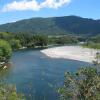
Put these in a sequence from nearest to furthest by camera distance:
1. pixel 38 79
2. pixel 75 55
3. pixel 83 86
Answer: pixel 83 86
pixel 38 79
pixel 75 55

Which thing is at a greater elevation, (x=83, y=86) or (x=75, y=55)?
(x=83, y=86)

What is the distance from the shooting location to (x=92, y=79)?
823cm

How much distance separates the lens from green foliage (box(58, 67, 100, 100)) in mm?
7969

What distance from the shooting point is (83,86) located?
809cm

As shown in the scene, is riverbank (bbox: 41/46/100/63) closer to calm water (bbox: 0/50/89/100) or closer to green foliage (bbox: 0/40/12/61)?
green foliage (bbox: 0/40/12/61)

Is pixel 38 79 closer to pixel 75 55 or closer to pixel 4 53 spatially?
pixel 4 53

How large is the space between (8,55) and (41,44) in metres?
81.5

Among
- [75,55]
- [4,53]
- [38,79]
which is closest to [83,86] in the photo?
[38,79]

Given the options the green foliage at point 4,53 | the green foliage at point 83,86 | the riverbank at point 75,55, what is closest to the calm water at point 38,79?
the green foliage at point 83,86

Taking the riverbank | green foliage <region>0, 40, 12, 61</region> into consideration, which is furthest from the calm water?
the riverbank

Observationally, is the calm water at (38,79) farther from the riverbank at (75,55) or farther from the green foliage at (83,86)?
the riverbank at (75,55)

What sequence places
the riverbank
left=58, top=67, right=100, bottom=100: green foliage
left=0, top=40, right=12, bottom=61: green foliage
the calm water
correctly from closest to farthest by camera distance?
left=58, top=67, right=100, bottom=100: green foliage → the calm water → left=0, top=40, right=12, bottom=61: green foliage → the riverbank

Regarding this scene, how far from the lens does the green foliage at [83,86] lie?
797 cm

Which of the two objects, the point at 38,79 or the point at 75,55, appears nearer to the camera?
the point at 38,79
